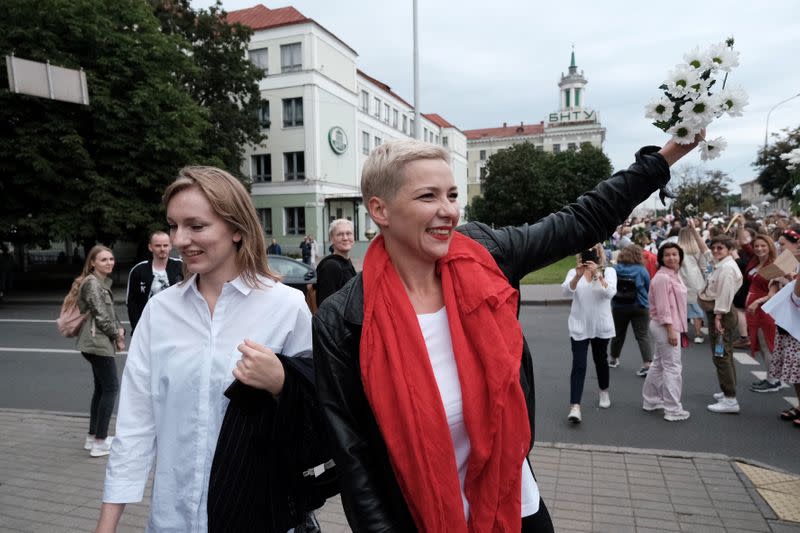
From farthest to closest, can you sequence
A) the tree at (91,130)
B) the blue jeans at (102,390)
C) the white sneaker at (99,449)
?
the tree at (91,130) → the blue jeans at (102,390) → the white sneaker at (99,449)

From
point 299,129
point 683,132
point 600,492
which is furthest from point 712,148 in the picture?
point 299,129

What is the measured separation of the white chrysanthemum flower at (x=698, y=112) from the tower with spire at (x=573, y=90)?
10609cm

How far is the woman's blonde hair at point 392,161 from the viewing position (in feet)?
5.63

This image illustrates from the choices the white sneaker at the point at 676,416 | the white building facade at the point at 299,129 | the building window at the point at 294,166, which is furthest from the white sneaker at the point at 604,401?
the building window at the point at 294,166

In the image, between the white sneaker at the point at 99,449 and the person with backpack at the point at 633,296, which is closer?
the white sneaker at the point at 99,449

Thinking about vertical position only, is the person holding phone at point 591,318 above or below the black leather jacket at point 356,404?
below

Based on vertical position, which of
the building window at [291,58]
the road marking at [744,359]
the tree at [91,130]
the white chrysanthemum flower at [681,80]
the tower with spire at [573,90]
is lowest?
the road marking at [744,359]

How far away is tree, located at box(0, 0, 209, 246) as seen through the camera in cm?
1884

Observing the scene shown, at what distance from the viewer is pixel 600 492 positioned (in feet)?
13.7

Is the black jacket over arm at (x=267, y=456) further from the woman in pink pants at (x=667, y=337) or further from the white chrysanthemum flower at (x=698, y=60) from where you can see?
the woman in pink pants at (x=667, y=337)

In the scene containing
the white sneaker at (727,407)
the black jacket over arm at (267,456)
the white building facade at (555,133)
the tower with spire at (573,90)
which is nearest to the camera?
the black jacket over arm at (267,456)

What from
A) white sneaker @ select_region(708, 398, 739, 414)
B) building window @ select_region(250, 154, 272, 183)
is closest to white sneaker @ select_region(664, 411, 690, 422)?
white sneaker @ select_region(708, 398, 739, 414)

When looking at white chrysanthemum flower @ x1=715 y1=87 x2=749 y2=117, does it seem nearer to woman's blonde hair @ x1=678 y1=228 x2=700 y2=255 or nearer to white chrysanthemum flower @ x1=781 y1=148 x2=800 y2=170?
white chrysanthemum flower @ x1=781 y1=148 x2=800 y2=170

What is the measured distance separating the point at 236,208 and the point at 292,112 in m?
40.2
